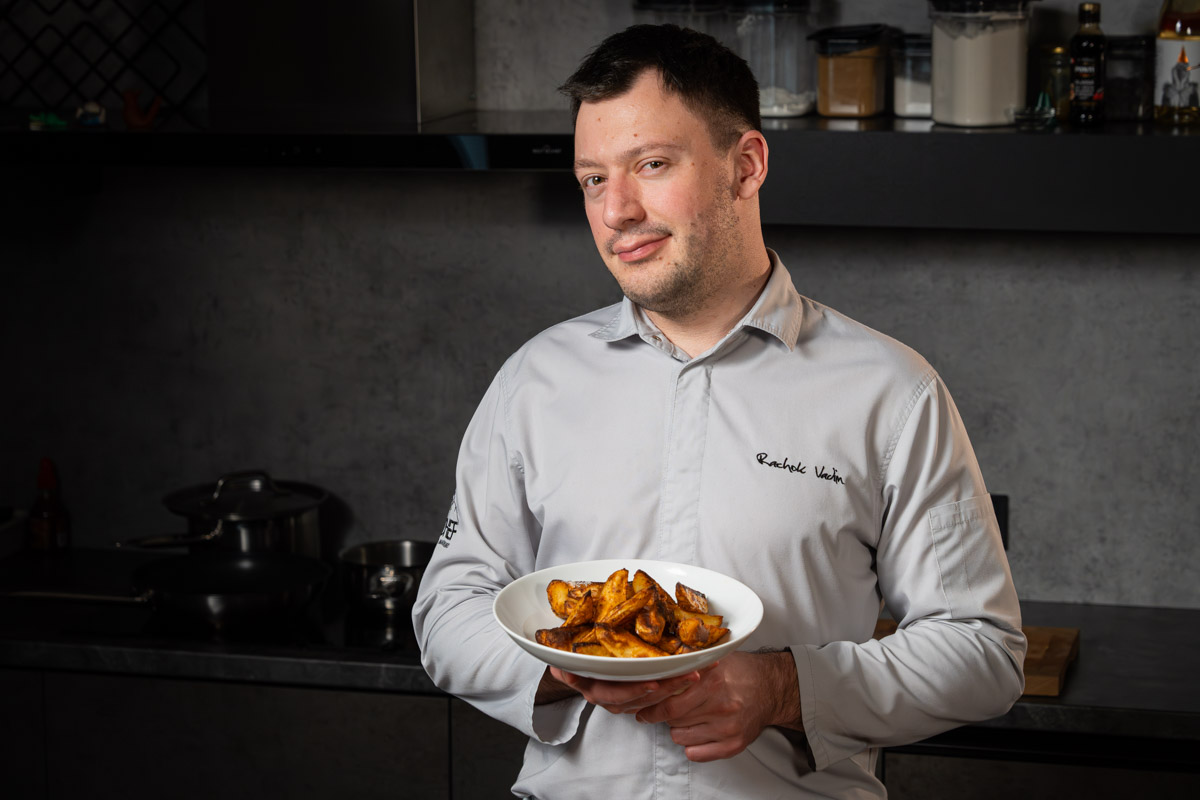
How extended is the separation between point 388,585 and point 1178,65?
1627 mm

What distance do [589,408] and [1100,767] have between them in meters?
1.19

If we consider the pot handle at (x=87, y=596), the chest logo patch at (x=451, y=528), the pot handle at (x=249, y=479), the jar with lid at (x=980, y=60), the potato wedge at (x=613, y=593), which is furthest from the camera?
the pot handle at (x=249, y=479)

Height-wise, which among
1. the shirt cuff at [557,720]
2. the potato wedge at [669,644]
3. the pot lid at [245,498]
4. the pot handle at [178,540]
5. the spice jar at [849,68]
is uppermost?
the spice jar at [849,68]

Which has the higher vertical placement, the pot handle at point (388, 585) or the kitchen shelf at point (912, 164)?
the kitchen shelf at point (912, 164)

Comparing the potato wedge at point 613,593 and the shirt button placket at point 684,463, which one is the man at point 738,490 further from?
the potato wedge at point 613,593

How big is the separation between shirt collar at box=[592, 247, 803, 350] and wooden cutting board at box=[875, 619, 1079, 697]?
2.69ft

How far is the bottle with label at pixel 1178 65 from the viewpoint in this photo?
2.02m

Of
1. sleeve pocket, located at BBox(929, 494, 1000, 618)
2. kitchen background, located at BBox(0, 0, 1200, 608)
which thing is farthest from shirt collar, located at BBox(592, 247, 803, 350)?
kitchen background, located at BBox(0, 0, 1200, 608)

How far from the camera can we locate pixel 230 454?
2.73 m

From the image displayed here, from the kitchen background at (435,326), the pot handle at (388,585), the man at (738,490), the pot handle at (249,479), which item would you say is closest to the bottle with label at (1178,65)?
the kitchen background at (435,326)

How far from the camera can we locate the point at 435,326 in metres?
2.60

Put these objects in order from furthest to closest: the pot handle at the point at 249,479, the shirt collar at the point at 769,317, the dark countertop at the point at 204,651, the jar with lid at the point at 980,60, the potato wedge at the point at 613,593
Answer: the pot handle at the point at 249,479 → the dark countertop at the point at 204,651 → the jar with lid at the point at 980,60 → the shirt collar at the point at 769,317 → the potato wedge at the point at 613,593

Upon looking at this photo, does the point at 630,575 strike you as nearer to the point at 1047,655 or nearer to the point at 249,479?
the point at 1047,655

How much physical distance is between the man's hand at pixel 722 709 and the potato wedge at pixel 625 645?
105mm
